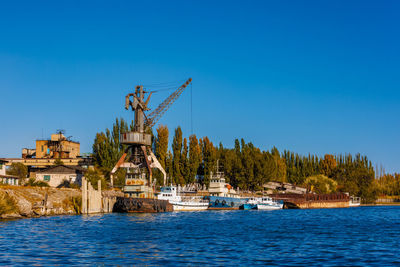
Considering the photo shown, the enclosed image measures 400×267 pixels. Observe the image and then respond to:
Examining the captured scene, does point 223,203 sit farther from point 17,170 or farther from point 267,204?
point 17,170

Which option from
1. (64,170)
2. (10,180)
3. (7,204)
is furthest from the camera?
(64,170)

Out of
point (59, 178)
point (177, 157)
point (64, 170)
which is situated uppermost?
point (177, 157)

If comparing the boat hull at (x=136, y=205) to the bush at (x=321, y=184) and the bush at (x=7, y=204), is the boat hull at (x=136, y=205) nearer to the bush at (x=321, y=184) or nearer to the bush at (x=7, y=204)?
the bush at (x=7, y=204)

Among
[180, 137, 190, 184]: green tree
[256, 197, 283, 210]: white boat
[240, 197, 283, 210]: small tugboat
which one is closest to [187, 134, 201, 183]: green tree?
[180, 137, 190, 184]: green tree

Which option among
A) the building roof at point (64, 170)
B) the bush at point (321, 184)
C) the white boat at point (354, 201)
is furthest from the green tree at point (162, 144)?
the white boat at point (354, 201)

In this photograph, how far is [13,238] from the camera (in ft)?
119

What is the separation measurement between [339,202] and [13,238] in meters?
118

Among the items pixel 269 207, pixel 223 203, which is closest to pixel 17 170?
pixel 223 203

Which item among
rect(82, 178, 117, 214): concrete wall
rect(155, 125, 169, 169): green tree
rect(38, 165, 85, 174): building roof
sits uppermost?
rect(155, 125, 169, 169): green tree

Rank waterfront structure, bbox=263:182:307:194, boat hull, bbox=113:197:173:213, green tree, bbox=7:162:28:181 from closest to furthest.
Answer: boat hull, bbox=113:197:173:213 → green tree, bbox=7:162:28:181 → waterfront structure, bbox=263:182:307:194

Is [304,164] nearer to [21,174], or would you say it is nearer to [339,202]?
[339,202]

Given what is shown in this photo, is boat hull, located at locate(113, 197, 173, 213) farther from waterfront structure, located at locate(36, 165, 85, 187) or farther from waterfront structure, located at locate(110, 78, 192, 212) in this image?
waterfront structure, located at locate(36, 165, 85, 187)

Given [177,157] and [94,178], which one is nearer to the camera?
A: [94,178]

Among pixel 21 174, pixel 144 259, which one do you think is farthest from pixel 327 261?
pixel 21 174
